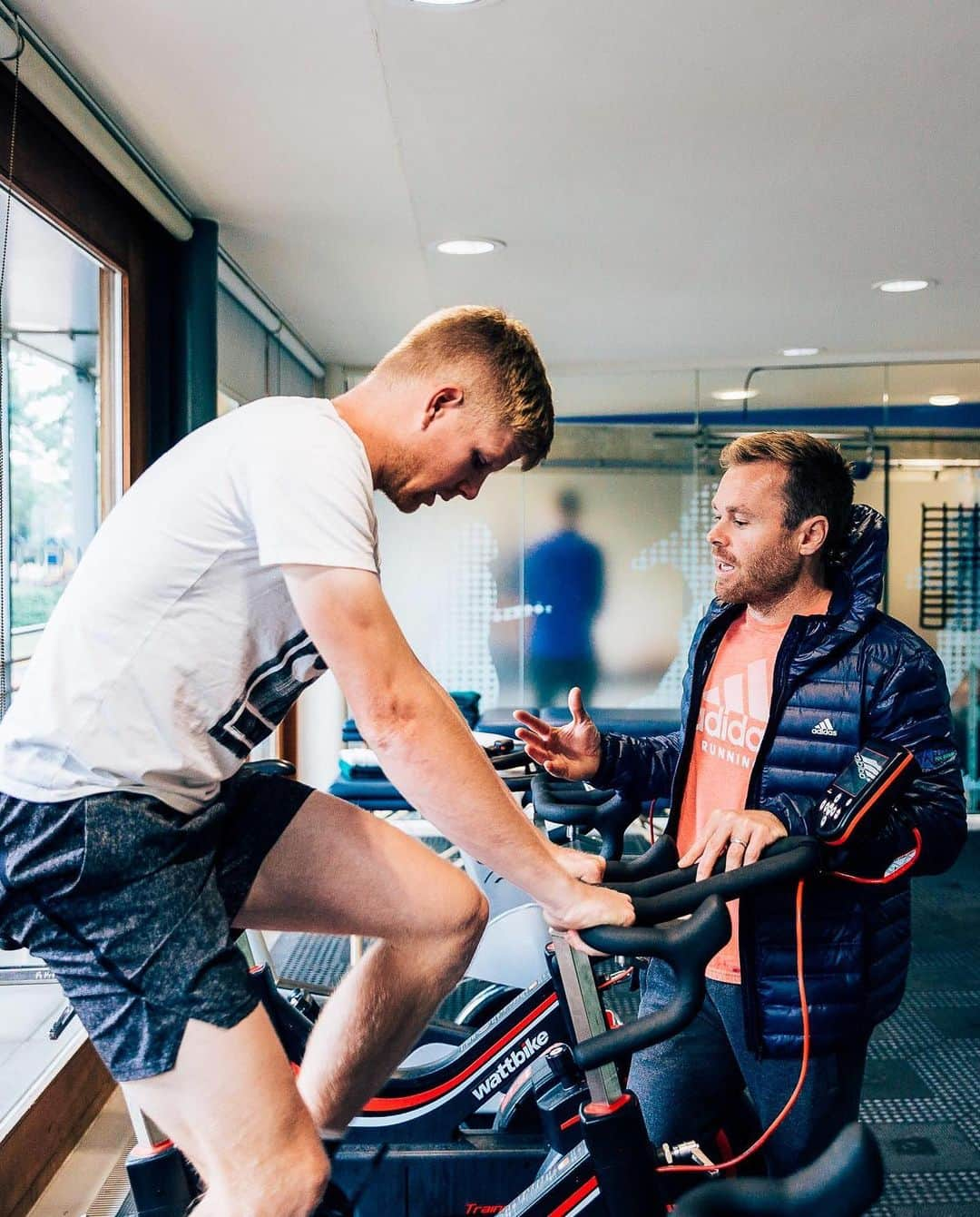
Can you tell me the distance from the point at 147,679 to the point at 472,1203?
127cm

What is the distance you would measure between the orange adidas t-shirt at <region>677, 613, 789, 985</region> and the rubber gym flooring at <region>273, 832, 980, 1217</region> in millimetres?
1149

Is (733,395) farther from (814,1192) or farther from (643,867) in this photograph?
(814,1192)

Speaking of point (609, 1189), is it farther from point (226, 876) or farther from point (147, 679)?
point (147, 679)

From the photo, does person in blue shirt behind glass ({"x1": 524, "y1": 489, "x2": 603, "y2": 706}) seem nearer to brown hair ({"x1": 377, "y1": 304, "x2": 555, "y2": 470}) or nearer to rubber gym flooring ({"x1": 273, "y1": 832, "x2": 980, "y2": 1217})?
rubber gym flooring ({"x1": 273, "y1": 832, "x2": 980, "y2": 1217})

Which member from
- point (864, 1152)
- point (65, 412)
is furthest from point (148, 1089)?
point (65, 412)

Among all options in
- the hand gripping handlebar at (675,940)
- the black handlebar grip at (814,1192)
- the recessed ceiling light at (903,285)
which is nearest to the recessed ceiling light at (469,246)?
the recessed ceiling light at (903,285)

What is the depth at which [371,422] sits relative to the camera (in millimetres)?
1379

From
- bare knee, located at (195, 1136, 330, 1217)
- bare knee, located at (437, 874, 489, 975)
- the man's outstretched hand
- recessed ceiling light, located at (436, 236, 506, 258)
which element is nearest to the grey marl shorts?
bare knee, located at (195, 1136, 330, 1217)

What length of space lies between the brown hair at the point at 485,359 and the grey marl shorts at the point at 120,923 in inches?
24.7

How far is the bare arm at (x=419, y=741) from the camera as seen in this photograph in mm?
1182

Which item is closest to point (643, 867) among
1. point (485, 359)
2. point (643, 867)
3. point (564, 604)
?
point (643, 867)

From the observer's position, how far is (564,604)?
20.7 feet

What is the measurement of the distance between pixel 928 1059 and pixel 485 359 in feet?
9.11

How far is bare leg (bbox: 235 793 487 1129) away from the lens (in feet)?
4.87
